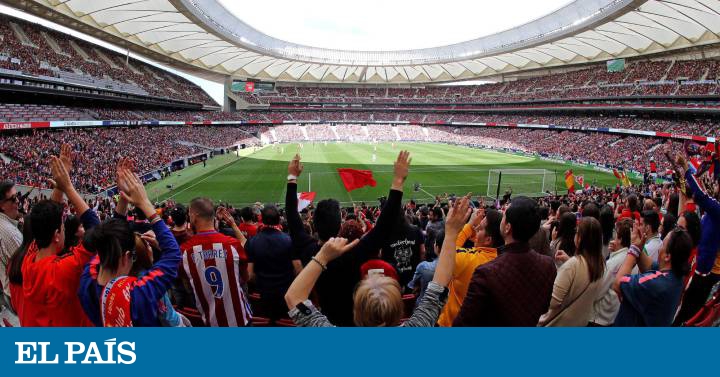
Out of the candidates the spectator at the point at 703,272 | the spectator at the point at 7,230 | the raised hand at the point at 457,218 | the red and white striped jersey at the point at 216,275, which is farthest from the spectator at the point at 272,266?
the spectator at the point at 703,272

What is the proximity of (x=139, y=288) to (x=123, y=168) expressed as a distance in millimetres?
1076

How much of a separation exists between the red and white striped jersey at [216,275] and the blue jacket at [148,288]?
0.80m

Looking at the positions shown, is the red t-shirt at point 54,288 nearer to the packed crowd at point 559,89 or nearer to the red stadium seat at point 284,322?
the red stadium seat at point 284,322

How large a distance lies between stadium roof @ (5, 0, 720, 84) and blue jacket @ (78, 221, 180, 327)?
133ft

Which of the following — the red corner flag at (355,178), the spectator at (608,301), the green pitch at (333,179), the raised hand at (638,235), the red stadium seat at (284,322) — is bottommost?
the green pitch at (333,179)

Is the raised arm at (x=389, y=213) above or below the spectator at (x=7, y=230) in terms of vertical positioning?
above

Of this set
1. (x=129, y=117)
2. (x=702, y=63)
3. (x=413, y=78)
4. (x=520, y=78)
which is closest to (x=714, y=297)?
(x=129, y=117)

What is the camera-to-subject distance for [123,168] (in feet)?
10.4

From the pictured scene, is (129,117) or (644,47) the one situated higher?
(644,47)

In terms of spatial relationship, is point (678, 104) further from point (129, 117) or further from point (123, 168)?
point (129, 117)

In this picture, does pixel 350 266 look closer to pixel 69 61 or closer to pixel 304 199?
pixel 304 199

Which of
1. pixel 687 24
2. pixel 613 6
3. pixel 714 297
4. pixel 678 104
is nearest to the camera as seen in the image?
pixel 714 297

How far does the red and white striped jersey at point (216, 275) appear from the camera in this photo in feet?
12.2

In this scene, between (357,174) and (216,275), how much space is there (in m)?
4.21
